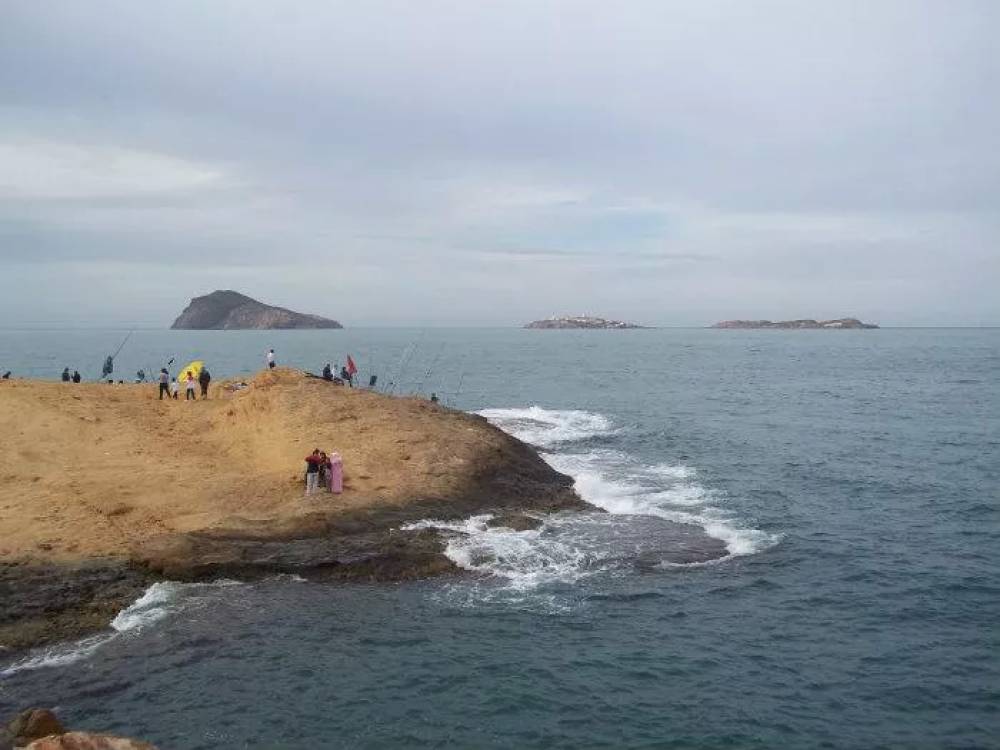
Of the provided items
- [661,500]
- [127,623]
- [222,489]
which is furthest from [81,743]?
[661,500]

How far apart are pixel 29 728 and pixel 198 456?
1789 cm

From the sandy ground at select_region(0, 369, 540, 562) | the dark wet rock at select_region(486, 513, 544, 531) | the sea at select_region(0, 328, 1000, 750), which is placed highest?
the sandy ground at select_region(0, 369, 540, 562)

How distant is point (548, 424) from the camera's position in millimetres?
54219

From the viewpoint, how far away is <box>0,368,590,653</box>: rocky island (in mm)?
20547

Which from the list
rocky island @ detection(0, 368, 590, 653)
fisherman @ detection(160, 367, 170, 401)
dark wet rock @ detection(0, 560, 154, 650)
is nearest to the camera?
Result: dark wet rock @ detection(0, 560, 154, 650)

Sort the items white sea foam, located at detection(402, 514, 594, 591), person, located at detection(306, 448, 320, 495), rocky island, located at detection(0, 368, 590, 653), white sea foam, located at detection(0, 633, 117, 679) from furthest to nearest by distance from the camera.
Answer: person, located at detection(306, 448, 320, 495) → white sea foam, located at detection(402, 514, 594, 591) → rocky island, located at detection(0, 368, 590, 653) → white sea foam, located at detection(0, 633, 117, 679)

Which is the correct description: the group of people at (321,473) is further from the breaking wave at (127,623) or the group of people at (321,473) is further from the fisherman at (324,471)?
the breaking wave at (127,623)

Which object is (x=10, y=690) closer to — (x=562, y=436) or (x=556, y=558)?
(x=556, y=558)

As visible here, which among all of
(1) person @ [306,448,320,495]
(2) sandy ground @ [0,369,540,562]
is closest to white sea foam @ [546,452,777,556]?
(2) sandy ground @ [0,369,540,562]

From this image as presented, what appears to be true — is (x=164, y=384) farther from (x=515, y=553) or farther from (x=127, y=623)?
(x=515, y=553)

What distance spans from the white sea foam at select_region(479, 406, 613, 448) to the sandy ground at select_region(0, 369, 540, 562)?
1016 cm

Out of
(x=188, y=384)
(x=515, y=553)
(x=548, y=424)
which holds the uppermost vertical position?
(x=188, y=384)

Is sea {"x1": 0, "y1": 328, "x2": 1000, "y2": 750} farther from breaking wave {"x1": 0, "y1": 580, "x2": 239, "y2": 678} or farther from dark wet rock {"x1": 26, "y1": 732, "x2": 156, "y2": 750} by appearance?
dark wet rock {"x1": 26, "y1": 732, "x2": 156, "y2": 750}

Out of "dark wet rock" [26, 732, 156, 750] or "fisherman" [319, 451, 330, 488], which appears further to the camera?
"fisherman" [319, 451, 330, 488]
